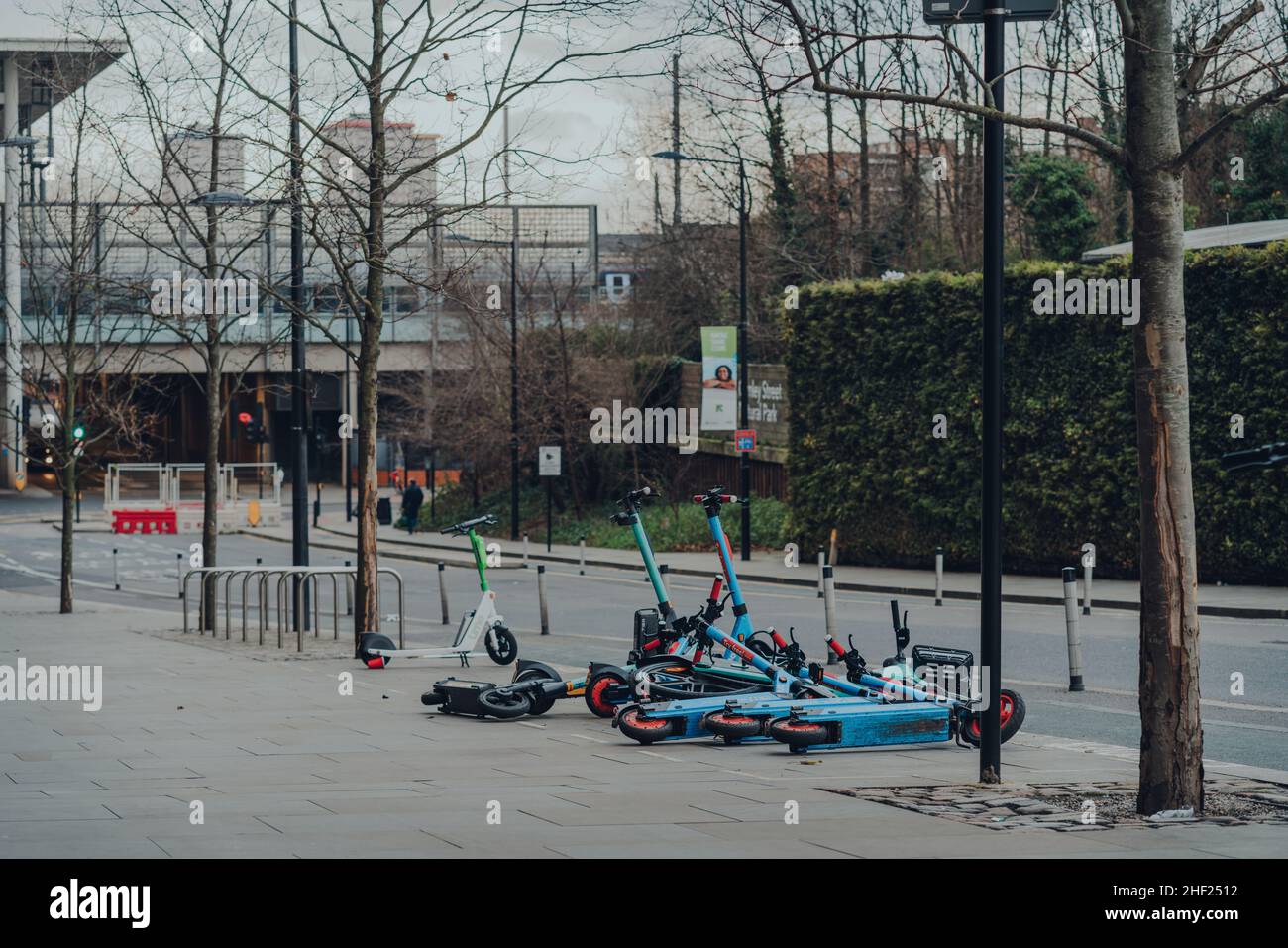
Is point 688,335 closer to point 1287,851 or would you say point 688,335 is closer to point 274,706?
point 274,706

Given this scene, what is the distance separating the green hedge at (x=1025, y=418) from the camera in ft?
80.9

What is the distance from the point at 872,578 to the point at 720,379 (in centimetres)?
716

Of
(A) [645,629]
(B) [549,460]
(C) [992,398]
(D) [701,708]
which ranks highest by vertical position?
(B) [549,460]

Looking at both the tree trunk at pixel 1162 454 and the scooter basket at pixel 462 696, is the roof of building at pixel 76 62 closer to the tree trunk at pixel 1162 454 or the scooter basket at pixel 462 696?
the scooter basket at pixel 462 696

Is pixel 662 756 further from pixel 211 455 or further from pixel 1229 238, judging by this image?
pixel 1229 238

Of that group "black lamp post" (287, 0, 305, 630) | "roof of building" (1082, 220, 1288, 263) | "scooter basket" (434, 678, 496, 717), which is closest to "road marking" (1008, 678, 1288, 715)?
"scooter basket" (434, 678, 496, 717)

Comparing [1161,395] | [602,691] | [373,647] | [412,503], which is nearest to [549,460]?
[412,503]

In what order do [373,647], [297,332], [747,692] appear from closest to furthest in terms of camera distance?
[747,692] → [373,647] → [297,332]

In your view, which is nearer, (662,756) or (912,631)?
(662,756)

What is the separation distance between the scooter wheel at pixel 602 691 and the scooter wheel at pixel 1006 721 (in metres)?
2.68

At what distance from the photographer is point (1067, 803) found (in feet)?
27.7

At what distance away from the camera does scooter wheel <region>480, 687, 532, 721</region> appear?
480 inches

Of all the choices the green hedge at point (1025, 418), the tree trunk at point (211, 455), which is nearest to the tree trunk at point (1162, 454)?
the tree trunk at point (211, 455)

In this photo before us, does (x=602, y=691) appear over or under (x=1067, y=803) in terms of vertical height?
over
